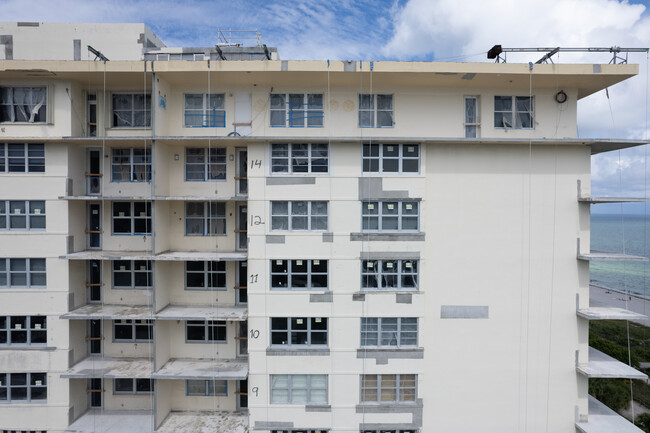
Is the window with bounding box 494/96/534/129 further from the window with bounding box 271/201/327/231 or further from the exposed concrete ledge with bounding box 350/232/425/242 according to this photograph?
the window with bounding box 271/201/327/231

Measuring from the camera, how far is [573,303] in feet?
38.4

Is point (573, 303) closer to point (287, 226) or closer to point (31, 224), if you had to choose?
point (287, 226)

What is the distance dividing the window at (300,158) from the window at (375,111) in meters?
1.74

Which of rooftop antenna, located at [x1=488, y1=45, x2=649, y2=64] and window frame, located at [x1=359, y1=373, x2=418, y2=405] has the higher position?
rooftop antenna, located at [x1=488, y1=45, x2=649, y2=64]

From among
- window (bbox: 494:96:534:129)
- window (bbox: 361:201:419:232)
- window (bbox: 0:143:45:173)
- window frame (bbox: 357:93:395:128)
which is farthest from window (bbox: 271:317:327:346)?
window (bbox: 0:143:45:173)

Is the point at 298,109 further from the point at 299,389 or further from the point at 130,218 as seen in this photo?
the point at 299,389

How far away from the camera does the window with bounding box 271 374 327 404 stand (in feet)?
38.4

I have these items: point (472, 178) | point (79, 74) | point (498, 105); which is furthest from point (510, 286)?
point (79, 74)

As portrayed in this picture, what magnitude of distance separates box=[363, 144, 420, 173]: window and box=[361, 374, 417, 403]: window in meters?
7.07

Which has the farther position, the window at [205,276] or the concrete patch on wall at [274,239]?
the window at [205,276]

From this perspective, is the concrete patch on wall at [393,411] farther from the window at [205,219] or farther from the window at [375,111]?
the window at [375,111]

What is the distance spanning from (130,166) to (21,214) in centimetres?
375

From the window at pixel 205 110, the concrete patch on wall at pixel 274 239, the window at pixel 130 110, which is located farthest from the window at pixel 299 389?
the window at pixel 130 110

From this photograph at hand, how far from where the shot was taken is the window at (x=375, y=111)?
11867 millimetres
